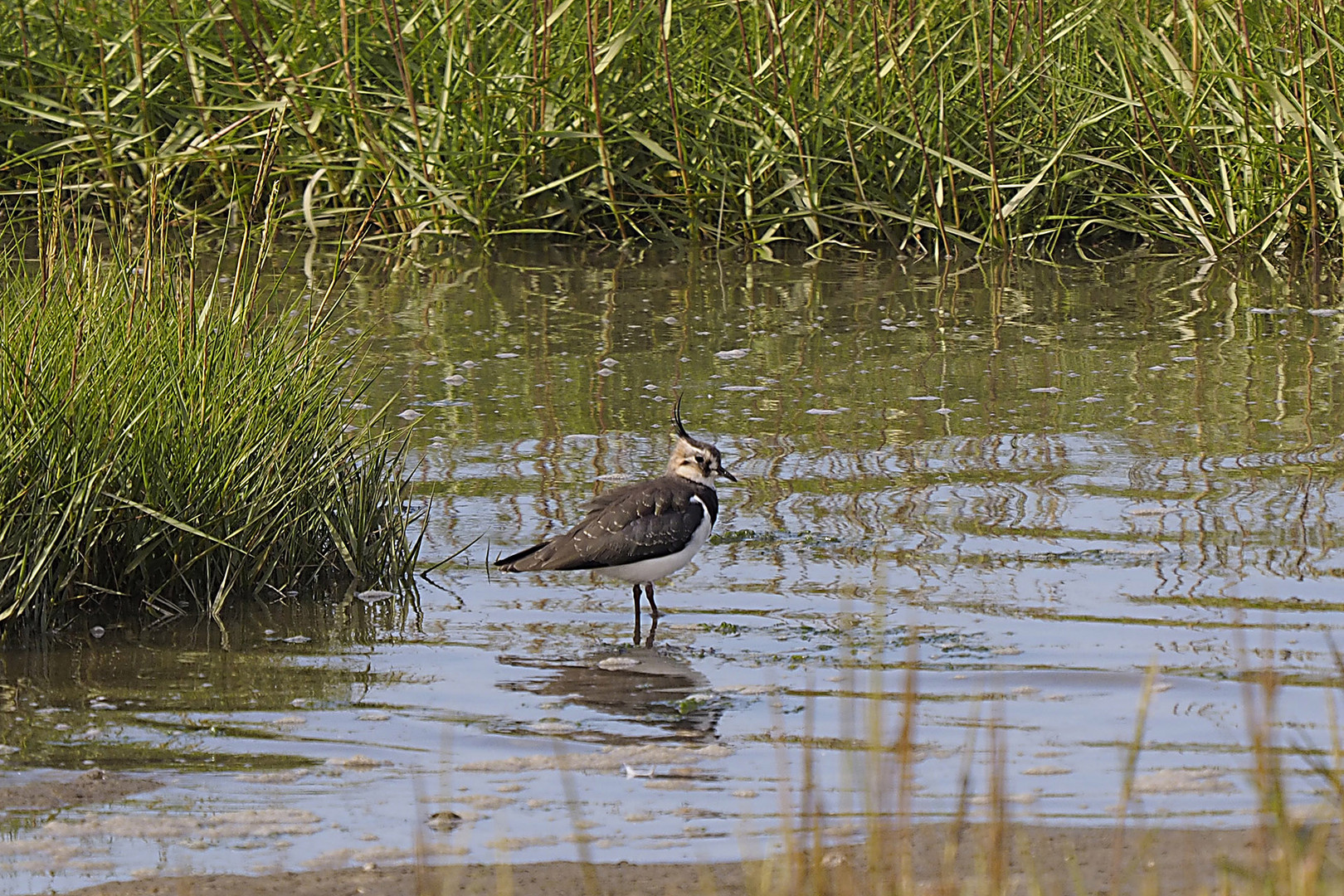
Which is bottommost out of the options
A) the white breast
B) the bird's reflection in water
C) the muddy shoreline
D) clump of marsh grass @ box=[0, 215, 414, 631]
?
the muddy shoreline

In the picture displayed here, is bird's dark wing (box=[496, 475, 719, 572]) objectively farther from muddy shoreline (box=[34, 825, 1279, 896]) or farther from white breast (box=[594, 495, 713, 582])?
muddy shoreline (box=[34, 825, 1279, 896])

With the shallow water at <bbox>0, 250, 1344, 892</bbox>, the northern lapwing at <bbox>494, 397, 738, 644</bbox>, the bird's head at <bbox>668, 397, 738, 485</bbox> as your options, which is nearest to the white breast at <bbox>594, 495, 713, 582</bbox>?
the northern lapwing at <bbox>494, 397, 738, 644</bbox>

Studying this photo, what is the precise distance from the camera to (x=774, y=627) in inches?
220

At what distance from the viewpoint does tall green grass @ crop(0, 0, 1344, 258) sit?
11.0 metres

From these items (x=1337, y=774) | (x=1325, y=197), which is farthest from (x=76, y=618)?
(x=1325, y=197)

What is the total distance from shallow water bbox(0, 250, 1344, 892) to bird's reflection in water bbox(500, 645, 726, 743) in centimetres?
2

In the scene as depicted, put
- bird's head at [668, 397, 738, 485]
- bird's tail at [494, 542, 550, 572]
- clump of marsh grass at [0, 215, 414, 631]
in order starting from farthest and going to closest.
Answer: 1. bird's head at [668, 397, 738, 485]
2. bird's tail at [494, 542, 550, 572]
3. clump of marsh grass at [0, 215, 414, 631]

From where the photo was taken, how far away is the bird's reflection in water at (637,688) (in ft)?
16.0

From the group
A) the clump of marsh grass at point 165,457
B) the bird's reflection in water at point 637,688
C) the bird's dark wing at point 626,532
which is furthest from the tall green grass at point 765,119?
the bird's reflection in water at point 637,688

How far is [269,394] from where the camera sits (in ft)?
19.1

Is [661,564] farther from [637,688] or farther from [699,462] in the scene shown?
[637,688]

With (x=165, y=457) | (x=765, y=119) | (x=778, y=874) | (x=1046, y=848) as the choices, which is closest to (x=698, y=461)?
(x=165, y=457)

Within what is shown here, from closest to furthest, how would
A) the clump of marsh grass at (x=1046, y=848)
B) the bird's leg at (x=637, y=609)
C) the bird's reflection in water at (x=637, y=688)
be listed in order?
the clump of marsh grass at (x=1046, y=848) < the bird's reflection in water at (x=637, y=688) < the bird's leg at (x=637, y=609)

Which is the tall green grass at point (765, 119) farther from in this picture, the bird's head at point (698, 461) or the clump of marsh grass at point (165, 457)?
the clump of marsh grass at point (165, 457)
